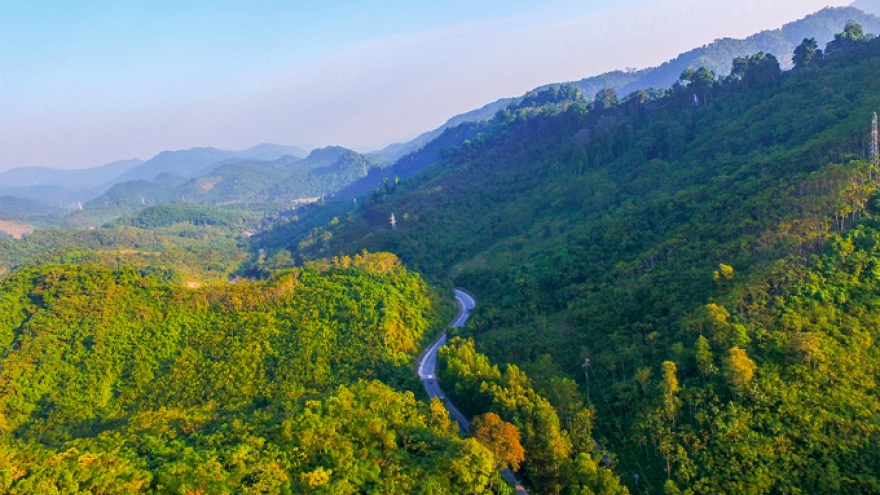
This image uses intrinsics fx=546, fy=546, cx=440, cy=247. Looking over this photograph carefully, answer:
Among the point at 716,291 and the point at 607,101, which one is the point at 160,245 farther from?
the point at 716,291

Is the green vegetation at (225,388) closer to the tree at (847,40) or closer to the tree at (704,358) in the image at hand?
the tree at (704,358)

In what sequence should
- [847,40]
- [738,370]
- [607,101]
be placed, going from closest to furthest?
1. [738,370]
2. [847,40]
3. [607,101]

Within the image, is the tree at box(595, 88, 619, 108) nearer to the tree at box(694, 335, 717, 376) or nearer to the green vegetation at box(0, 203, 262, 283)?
the tree at box(694, 335, 717, 376)

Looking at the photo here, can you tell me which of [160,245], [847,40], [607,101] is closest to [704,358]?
[847,40]

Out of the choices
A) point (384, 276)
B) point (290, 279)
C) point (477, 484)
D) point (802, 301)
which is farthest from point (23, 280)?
point (802, 301)

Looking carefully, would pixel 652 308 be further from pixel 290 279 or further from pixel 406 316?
pixel 290 279

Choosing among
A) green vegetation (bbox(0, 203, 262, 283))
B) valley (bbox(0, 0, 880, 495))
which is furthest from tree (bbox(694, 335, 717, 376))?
green vegetation (bbox(0, 203, 262, 283))
